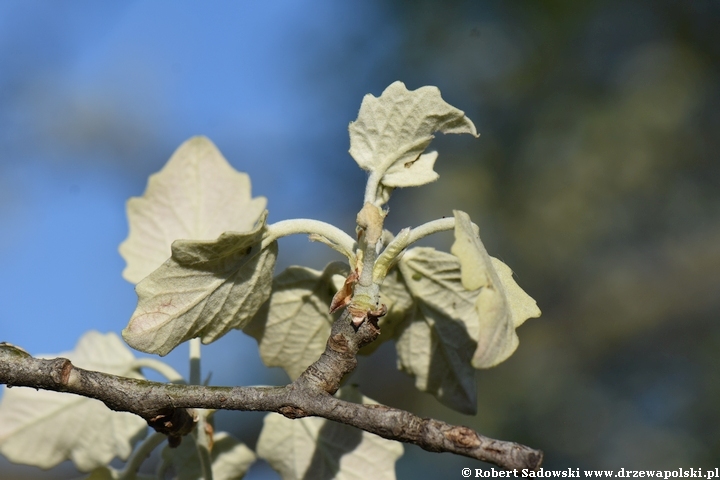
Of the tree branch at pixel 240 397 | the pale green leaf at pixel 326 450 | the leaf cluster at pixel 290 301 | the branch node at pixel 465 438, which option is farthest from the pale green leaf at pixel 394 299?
the branch node at pixel 465 438

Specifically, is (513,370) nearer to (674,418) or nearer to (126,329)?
(674,418)

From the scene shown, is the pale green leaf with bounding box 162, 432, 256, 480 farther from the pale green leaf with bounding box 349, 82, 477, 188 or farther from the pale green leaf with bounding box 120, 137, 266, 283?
the pale green leaf with bounding box 349, 82, 477, 188

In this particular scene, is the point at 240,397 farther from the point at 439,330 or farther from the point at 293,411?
the point at 439,330

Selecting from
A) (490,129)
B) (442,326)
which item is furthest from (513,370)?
(442,326)

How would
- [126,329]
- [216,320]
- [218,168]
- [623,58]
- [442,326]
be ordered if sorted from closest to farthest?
[126,329]
[216,320]
[442,326]
[218,168]
[623,58]

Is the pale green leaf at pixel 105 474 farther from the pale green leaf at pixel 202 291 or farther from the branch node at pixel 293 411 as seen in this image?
the branch node at pixel 293 411

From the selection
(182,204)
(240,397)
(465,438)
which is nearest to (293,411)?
(240,397)
